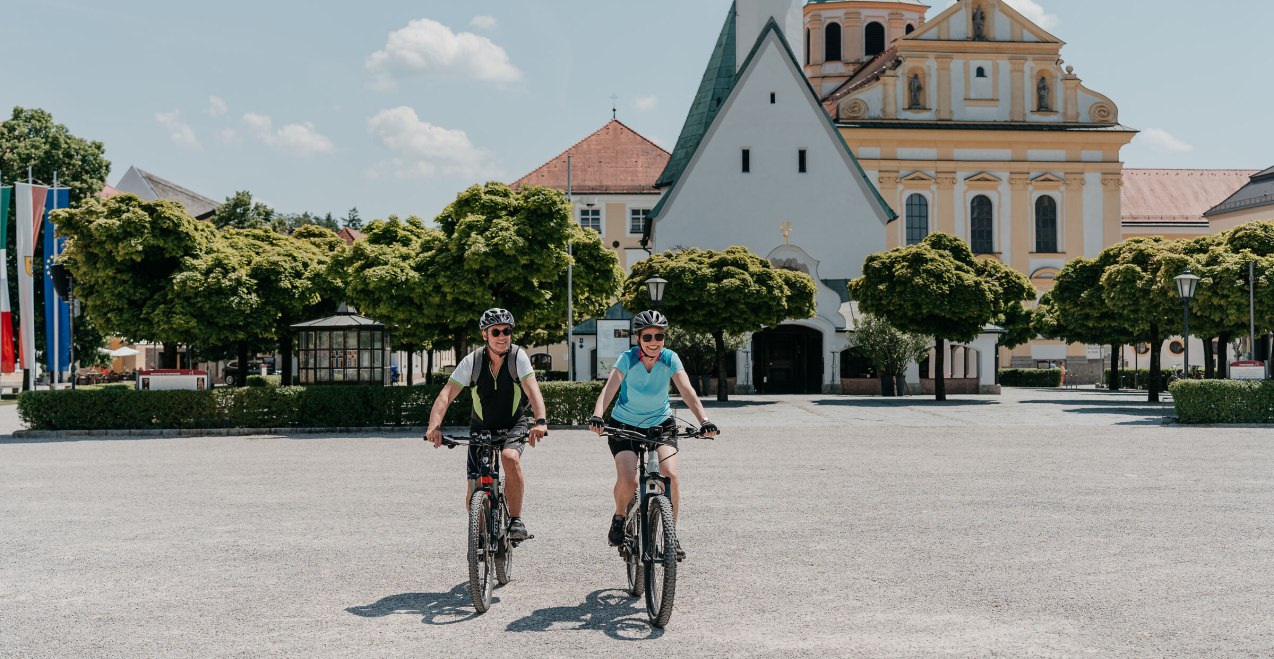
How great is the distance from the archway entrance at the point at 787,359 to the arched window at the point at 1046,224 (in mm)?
20981

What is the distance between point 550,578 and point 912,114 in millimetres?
60182

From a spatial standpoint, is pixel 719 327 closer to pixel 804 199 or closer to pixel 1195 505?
pixel 804 199

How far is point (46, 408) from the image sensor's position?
25.2 m

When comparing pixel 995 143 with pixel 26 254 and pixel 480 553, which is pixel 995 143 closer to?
pixel 26 254

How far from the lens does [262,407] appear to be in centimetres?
2614

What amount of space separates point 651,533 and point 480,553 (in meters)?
1.11

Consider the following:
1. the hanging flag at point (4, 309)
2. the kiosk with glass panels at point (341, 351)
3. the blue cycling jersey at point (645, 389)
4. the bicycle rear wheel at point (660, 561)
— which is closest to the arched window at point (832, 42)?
the kiosk with glass panels at point (341, 351)

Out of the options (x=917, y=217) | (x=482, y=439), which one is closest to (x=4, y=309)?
(x=482, y=439)

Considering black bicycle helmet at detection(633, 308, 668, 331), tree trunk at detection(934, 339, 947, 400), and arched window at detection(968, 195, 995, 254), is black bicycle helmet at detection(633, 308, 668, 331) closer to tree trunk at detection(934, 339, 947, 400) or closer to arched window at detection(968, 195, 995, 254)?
tree trunk at detection(934, 339, 947, 400)

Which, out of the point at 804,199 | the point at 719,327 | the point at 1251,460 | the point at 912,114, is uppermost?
the point at 912,114

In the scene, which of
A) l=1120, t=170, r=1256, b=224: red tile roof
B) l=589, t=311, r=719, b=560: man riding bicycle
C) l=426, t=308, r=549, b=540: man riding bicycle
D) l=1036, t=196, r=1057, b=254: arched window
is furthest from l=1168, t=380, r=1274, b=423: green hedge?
l=1120, t=170, r=1256, b=224: red tile roof

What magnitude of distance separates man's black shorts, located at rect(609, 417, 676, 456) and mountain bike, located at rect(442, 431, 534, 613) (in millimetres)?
665

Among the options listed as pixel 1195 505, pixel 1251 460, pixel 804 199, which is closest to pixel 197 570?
pixel 1195 505

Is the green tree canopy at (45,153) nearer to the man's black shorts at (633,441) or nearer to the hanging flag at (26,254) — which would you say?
the hanging flag at (26,254)
